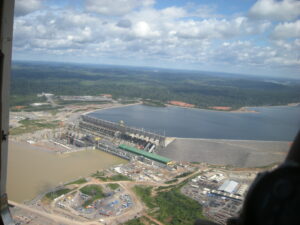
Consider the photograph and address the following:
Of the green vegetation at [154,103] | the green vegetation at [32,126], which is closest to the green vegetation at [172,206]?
the green vegetation at [32,126]

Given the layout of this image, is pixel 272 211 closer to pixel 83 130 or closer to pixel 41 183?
pixel 41 183

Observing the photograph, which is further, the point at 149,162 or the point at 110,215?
the point at 149,162

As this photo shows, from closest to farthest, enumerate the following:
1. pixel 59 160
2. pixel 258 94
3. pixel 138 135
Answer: pixel 59 160 < pixel 138 135 < pixel 258 94

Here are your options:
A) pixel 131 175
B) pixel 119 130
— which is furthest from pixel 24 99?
pixel 131 175

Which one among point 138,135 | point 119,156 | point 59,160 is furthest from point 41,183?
point 138,135

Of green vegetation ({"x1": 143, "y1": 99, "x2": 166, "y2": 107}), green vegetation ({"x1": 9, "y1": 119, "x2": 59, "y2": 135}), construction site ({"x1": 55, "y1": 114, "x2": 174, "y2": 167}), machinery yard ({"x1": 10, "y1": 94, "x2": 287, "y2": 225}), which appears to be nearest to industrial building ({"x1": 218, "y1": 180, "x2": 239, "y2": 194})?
machinery yard ({"x1": 10, "y1": 94, "x2": 287, "y2": 225})

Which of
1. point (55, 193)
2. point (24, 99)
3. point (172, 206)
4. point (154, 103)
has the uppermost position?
point (154, 103)

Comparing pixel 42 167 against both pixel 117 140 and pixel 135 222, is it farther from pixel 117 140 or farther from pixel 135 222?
pixel 117 140
